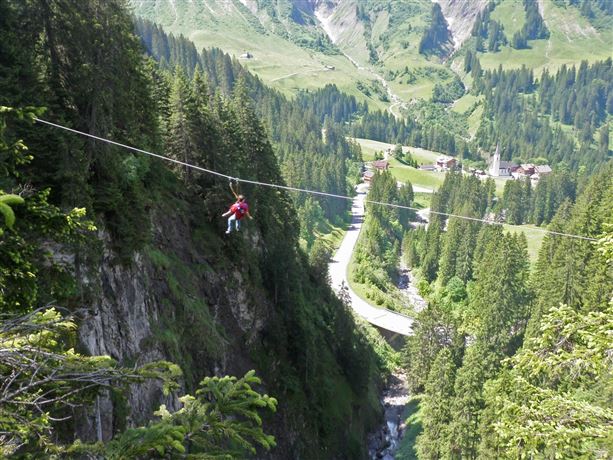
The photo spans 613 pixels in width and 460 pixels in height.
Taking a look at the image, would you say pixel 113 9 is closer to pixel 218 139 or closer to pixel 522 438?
pixel 218 139

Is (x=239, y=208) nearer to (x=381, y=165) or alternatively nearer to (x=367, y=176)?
(x=367, y=176)

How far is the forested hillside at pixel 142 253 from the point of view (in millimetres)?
7512

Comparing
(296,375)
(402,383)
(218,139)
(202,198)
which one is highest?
(218,139)

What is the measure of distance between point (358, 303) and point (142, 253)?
2293 inches

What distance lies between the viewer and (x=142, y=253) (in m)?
21.7

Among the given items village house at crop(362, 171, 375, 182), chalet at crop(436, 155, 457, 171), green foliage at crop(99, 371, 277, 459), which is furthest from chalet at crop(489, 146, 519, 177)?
green foliage at crop(99, 371, 277, 459)

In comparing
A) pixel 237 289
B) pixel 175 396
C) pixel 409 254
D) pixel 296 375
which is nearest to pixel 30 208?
pixel 175 396

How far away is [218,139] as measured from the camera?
111ft

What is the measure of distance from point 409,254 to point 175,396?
292ft

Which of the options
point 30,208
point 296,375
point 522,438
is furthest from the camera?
point 296,375

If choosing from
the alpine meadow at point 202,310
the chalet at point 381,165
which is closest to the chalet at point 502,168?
the chalet at point 381,165

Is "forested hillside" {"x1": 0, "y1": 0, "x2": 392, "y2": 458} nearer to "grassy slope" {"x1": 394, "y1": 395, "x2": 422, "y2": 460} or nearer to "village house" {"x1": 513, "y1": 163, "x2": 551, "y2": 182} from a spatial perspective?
"grassy slope" {"x1": 394, "y1": 395, "x2": 422, "y2": 460}

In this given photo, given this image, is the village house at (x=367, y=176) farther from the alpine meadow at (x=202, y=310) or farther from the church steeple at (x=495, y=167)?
the alpine meadow at (x=202, y=310)

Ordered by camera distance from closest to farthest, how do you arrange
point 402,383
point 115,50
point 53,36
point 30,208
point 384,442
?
point 30,208 → point 53,36 → point 115,50 → point 384,442 → point 402,383
